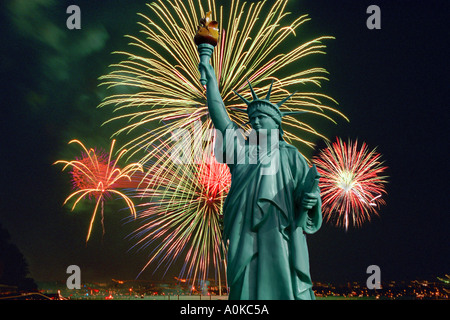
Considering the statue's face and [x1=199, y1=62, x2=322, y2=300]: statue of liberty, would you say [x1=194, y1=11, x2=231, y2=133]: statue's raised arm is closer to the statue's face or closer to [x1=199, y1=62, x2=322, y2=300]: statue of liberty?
[x1=199, y1=62, x2=322, y2=300]: statue of liberty

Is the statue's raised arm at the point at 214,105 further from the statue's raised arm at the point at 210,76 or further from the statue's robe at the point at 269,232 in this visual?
the statue's robe at the point at 269,232

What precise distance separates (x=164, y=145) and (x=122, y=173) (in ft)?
13.8

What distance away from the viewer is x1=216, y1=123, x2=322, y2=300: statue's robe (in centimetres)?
573

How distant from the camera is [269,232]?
19.3ft

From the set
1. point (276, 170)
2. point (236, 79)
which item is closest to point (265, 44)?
point (236, 79)

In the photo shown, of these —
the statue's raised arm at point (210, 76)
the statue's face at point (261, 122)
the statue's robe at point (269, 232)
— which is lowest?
the statue's robe at point (269, 232)

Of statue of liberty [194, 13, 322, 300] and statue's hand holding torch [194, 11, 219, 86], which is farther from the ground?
statue's hand holding torch [194, 11, 219, 86]

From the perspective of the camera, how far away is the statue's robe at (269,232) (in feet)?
18.8

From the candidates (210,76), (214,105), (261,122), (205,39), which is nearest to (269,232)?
(261,122)

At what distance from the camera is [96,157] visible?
17594 millimetres

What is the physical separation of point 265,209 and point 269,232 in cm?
35

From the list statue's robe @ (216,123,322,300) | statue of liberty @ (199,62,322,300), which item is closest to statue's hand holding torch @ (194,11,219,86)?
statue of liberty @ (199,62,322,300)

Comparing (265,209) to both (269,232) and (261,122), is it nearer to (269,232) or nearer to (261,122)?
(269,232)

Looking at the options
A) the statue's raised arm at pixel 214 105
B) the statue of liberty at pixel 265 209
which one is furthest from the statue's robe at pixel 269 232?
the statue's raised arm at pixel 214 105
